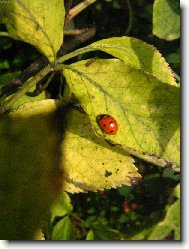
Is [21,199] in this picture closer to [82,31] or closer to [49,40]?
[49,40]

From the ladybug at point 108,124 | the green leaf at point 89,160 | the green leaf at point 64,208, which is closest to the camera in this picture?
the ladybug at point 108,124

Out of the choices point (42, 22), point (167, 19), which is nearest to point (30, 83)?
point (42, 22)

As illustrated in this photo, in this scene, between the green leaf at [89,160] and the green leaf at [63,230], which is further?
the green leaf at [63,230]

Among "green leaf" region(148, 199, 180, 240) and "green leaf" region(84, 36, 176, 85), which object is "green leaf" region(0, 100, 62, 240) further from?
"green leaf" region(148, 199, 180, 240)

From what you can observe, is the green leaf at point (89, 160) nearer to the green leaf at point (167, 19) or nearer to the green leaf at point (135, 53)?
the green leaf at point (135, 53)

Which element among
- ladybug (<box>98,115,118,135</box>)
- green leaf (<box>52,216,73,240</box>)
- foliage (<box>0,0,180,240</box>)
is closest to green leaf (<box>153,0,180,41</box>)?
foliage (<box>0,0,180,240</box>)

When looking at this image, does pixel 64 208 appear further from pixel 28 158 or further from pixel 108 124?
pixel 108 124

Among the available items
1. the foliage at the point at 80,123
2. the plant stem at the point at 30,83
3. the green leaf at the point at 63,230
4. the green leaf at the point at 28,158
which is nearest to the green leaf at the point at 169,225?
the foliage at the point at 80,123

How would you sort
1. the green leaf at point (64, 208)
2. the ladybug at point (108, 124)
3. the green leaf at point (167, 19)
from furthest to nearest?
1. the green leaf at point (64, 208)
2. the green leaf at point (167, 19)
3. the ladybug at point (108, 124)
